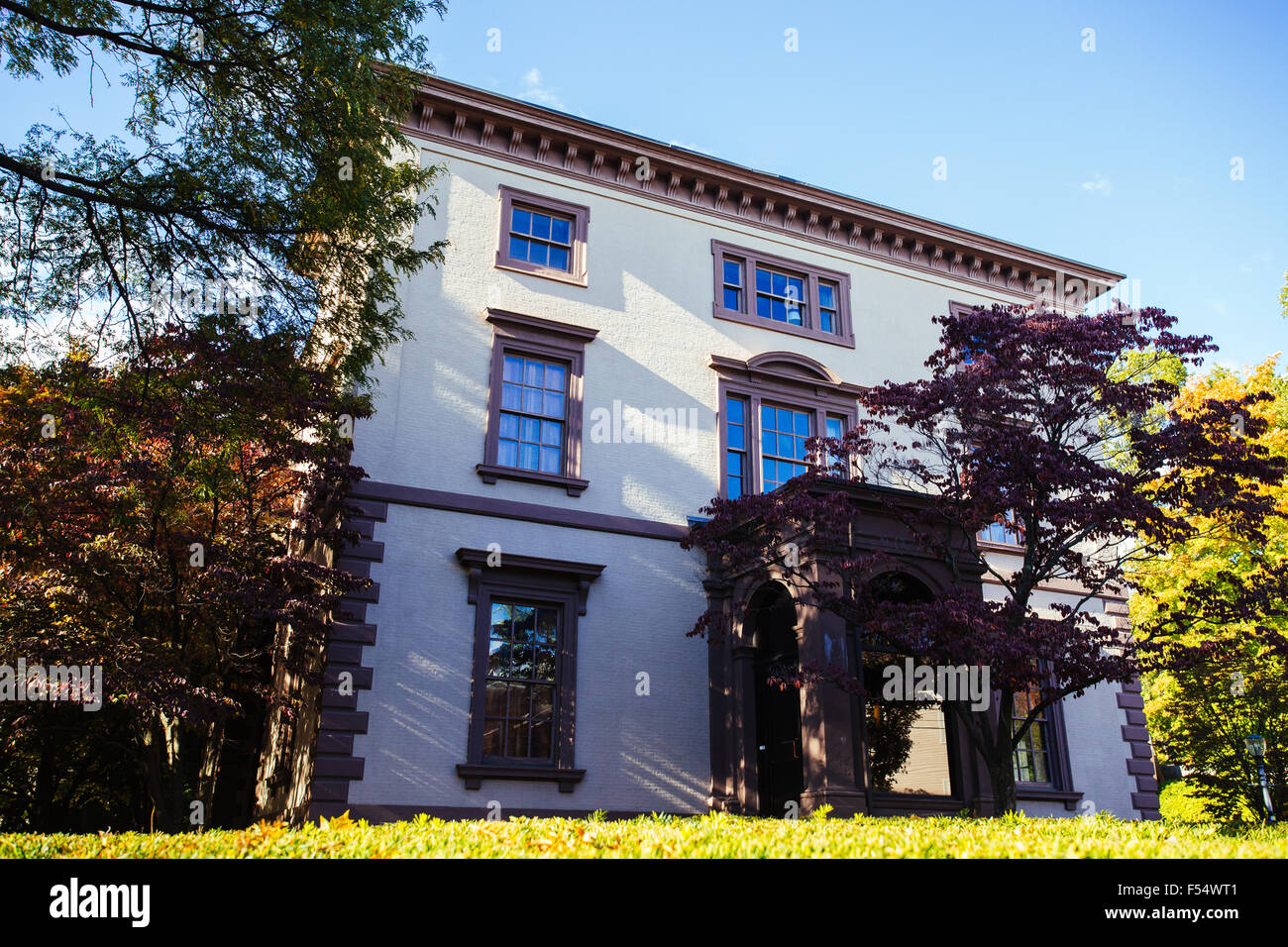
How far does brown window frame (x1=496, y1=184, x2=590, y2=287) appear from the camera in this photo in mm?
16109

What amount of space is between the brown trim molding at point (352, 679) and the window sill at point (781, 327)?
289 inches

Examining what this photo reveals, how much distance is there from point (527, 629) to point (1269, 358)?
74.9 feet

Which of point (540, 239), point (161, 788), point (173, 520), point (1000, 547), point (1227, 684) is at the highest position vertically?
point (540, 239)

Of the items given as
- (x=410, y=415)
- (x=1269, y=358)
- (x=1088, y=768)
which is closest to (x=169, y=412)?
(x=410, y=415)

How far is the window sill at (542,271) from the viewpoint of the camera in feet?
52.3

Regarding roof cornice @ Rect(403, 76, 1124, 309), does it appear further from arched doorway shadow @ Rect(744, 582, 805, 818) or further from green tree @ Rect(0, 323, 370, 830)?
arched doorway shadow @ Rect(744, 582, 805, 818)

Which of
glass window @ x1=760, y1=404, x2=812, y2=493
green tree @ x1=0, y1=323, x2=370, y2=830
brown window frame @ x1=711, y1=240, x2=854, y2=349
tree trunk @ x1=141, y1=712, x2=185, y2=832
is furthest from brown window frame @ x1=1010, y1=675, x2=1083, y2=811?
tree trunk @ x1=141, y1=712, x2=185, y2=832

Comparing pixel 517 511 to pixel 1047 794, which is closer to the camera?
pixel 517 511

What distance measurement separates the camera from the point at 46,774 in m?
17.5

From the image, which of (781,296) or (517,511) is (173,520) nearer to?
(517,511)

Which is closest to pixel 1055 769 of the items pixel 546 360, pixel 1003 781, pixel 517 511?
pixel 1003 781

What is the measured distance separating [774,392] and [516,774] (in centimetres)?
811

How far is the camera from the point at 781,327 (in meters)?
18.0

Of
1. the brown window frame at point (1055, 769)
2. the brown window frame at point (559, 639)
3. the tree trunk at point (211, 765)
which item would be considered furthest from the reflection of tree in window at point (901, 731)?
the tree trunk at point (211, 765)
